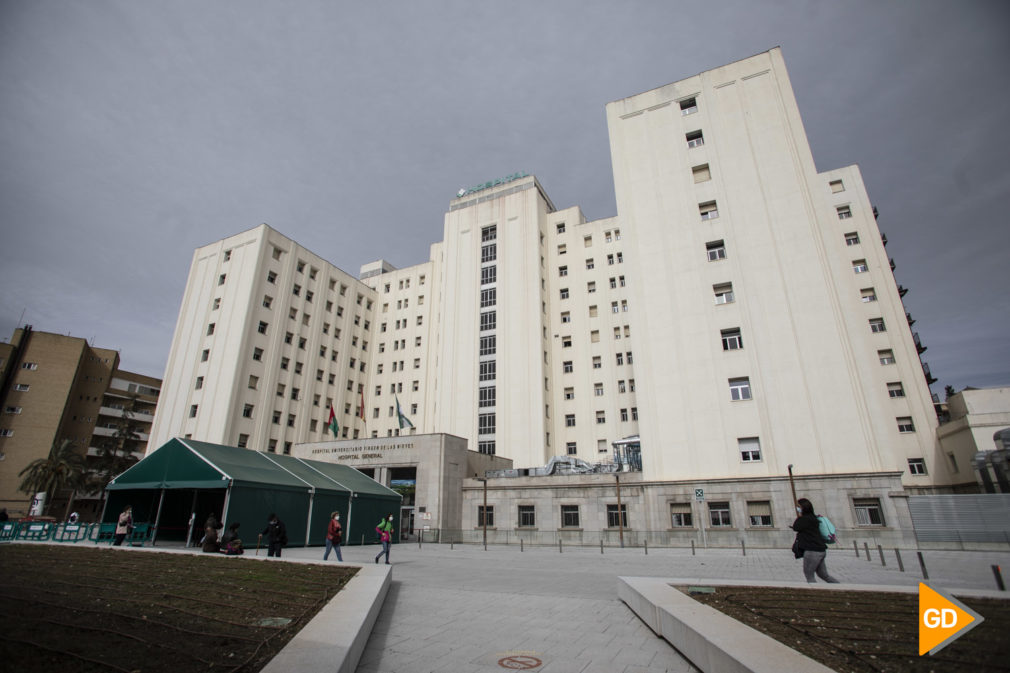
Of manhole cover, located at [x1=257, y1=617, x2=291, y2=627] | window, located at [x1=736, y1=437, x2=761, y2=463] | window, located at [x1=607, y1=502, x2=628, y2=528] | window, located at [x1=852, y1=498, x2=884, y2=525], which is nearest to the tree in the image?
window, located at [x1=607, y1=502, x2=628, y2=528]

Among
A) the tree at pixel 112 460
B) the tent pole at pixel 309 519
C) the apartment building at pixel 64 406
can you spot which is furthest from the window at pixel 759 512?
the apartment building at pixel 64 406

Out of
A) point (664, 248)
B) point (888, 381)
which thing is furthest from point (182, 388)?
point (888, 381)

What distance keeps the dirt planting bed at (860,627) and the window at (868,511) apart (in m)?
23.2

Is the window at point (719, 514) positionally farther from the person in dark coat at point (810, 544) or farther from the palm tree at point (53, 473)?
the palm tree at point (53, 473)

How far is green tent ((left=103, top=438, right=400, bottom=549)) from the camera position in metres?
23.3

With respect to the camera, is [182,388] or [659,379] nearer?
[659,379]

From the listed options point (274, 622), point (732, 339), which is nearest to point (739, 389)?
point (732, 339)

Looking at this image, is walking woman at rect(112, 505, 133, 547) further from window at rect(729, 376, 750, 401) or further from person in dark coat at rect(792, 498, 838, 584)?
window at rect(729, 376, 750, 401)

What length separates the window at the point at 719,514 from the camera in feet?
93.1

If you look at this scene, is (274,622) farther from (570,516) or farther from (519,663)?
(570,516)

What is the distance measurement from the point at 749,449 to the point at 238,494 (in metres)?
28.6

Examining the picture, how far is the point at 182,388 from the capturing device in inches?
1855

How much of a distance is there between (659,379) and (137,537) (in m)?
31.5

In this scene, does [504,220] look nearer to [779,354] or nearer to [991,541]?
[779,354]
